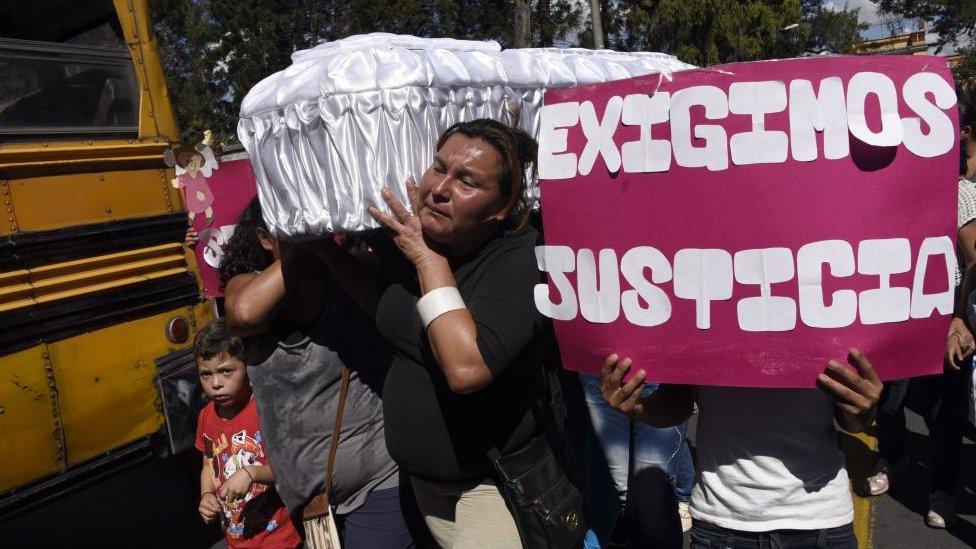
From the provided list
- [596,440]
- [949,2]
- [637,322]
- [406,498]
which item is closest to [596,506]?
[596,440]

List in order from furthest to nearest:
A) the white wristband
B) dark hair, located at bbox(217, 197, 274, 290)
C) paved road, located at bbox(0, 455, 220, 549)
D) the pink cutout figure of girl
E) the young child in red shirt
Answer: paved road, located at bbox(0, 455, 220, 549) < the pink cutout figure of girl < the young child in red shirt < dark hair, located at bbox(217, 197, 274, 290) < the white wristband

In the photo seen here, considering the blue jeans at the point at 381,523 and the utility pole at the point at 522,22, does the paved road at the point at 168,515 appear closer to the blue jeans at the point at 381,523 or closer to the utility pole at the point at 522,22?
the blue jeans at the point at 381,523

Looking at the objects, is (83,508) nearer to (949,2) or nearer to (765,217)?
(765,217)

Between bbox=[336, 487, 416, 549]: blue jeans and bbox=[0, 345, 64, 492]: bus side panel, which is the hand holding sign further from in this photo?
bbox=[0, 345, 64, 492]: bus side panel

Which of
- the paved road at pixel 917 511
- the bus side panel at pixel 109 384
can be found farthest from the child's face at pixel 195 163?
the paved road at pixel 917 511

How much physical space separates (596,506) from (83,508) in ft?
13.6

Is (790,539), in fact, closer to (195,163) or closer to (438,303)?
(438,303)

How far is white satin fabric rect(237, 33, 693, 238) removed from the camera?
7.21 ft

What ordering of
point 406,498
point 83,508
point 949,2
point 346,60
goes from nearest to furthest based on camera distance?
point 346,60, point 406,498, point 83,508, point 949,2

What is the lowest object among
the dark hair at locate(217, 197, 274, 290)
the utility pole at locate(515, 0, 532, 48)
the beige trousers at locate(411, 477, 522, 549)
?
the beige trousers at locate(411, 477, 522, 549)

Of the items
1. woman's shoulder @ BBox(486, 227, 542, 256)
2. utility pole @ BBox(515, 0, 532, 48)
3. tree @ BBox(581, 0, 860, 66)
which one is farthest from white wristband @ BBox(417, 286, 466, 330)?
tree @ BBox(581, 0, 860, 66)

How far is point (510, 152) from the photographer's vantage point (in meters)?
2.20

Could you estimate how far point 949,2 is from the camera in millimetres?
32844

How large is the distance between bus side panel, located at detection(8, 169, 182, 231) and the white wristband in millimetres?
3022
